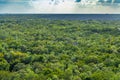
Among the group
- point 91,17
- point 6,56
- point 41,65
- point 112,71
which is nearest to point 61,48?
point 6,56

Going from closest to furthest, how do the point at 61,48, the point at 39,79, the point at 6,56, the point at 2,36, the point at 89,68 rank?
the point at 39,79, the point at 89,68, the point at 6,56, the point at 61,48, the point at 2,36

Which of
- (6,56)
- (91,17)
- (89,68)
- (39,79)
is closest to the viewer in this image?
(39,79)

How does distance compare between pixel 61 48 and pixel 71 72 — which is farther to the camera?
pixel 61 48

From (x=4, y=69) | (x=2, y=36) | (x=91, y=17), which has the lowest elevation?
(x=91, y=17)

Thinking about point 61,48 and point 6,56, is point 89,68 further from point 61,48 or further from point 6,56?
point 61,48

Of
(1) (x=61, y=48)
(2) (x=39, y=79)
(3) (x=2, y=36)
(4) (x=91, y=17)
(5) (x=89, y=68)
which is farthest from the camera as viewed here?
(4) (x=91, y=17)

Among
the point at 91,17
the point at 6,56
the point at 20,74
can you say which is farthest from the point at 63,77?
the point at 91,17

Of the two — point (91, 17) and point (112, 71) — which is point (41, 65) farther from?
point (91, 17)

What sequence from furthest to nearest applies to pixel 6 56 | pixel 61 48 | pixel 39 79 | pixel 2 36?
pixel 2 36 < pixel 61 48 < pixel 6 56 < pixel 39 79

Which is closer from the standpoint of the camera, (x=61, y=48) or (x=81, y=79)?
(x=81, y=79)

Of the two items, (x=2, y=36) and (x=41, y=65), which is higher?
(x=41, y=65)
